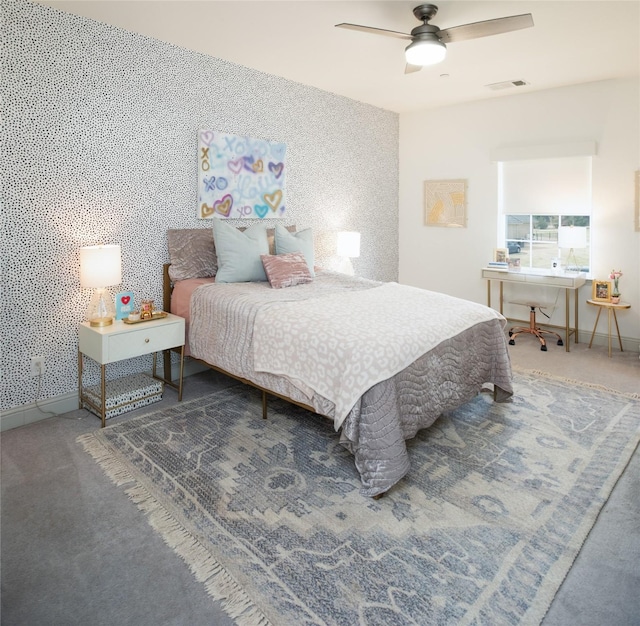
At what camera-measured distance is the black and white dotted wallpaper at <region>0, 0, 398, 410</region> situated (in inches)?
116

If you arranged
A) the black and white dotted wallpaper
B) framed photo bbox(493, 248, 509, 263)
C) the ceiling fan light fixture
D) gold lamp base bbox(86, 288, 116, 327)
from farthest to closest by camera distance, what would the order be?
framed photo bbox(493, 248, 509, 263) < gold lamp base bbox(86, 288, 116, 327) < the black and white dotted wallpaper < the ceiling fan light fixture

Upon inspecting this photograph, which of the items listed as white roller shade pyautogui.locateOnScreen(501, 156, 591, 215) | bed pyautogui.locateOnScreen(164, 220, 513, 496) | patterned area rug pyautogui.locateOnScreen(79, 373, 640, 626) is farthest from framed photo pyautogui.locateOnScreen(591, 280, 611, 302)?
bed pyautogui.locateOnScreen(164, 220, 513, 496)

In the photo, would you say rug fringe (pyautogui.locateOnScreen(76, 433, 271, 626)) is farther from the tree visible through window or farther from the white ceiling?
the tree visible through window

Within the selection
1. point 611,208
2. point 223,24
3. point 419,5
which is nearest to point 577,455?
point 419,5

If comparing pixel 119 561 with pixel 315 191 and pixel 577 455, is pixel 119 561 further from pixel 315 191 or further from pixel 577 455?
pixel 315 191

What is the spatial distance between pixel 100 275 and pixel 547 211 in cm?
442

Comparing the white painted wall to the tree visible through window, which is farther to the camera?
the tree visible through window

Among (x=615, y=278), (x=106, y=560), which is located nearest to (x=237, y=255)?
(x=106, y=560)

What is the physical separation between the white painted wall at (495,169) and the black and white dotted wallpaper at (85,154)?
2221mm

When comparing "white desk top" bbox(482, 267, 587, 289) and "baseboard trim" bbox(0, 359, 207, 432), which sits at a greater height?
"white desk top" bbox(482, 267, 587, 289)

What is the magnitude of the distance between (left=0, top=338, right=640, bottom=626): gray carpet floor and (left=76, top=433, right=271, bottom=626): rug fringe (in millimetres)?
31

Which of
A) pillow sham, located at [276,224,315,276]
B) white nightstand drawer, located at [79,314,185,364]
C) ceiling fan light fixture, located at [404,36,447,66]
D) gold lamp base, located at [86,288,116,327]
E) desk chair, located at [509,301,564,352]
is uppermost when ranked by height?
Result: ceiling fan light fixture, located at [404,36,447,66]

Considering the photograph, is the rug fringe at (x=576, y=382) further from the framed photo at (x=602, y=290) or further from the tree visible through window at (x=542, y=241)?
the tree visible through window at (x=542, y=241)

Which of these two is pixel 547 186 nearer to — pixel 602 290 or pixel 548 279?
pixel 548 279
